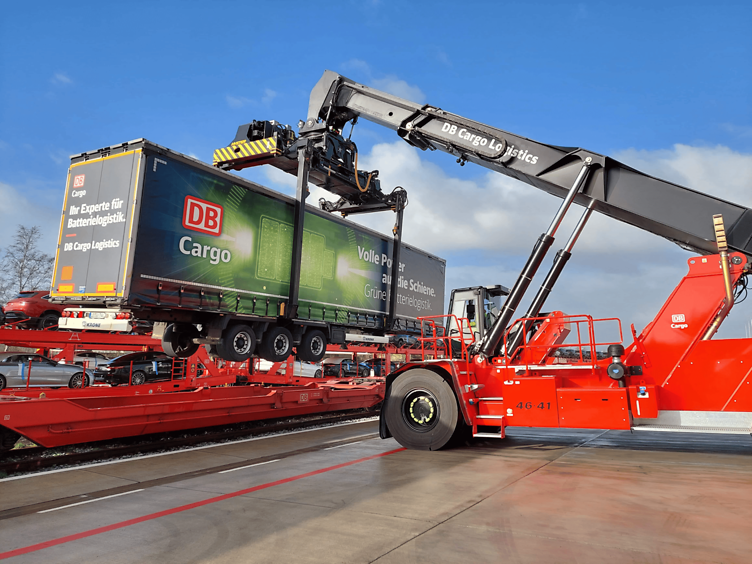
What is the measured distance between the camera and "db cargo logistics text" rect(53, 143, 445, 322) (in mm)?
8258

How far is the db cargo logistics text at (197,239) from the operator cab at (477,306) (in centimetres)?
415

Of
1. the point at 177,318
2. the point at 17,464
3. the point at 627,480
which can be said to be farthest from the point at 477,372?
the point at 17,464

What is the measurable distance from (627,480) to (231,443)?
5.75 meters

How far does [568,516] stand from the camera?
434 cm

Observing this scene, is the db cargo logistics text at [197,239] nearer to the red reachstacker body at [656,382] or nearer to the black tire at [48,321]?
Result: the red reachstacker body at [656,382]

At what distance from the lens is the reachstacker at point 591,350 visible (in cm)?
641

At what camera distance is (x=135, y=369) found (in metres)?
18.7

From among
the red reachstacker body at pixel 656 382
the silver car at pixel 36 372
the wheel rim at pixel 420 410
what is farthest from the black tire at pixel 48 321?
the red reachstacker body at pixel 656 382

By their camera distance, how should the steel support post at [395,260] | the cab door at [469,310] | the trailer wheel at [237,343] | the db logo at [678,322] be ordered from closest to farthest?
the db logo at [678,322], the trailer wheel at [237,343], the steel support post at [395,260], the cab door at [469,310]

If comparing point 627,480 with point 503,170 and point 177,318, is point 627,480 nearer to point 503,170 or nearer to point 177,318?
point 503,170

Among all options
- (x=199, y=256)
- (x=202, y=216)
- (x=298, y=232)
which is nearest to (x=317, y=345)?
(x=298, y=232)

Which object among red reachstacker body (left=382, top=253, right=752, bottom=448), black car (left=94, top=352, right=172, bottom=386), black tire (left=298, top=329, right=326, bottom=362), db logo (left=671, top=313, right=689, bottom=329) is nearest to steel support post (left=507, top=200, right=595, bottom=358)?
red reachstacker body (left=382, top=253, right=752, bottom=448)

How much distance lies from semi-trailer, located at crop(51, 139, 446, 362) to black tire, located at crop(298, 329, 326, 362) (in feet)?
0.08

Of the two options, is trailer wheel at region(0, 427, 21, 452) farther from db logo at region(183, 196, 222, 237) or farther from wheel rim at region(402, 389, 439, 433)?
wheel rim at region(402, 389, 439, 433)
